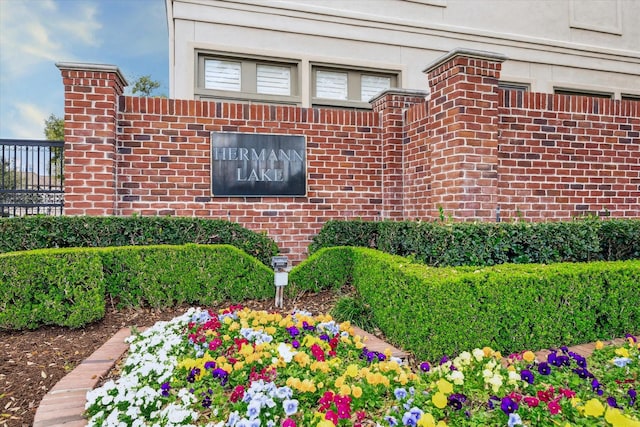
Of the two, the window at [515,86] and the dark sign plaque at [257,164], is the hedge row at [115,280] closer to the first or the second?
the dark sign plaque at [257,164]

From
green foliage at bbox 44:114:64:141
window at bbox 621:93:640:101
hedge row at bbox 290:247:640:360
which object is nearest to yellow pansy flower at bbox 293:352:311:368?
hedge row at bbox 290:247:640:360

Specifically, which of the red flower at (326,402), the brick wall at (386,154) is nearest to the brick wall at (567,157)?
the brick wall at (386,154)

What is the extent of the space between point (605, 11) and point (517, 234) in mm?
9374

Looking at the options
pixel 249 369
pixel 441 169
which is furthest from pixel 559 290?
pixel 249 369

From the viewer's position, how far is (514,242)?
12.7 ft

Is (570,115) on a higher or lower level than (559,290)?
higher

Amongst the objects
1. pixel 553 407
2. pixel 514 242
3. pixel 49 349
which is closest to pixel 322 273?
pixel 514 242

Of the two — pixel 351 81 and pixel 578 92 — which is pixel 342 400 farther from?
pixel 578 92

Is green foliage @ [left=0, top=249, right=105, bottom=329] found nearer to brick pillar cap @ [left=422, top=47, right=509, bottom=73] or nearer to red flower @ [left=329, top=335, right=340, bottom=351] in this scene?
red flower @ [left=329, top=335, right=340, bottom=351]

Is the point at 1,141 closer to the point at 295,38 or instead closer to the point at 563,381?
the point at 295,38

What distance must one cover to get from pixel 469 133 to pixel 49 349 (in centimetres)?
446

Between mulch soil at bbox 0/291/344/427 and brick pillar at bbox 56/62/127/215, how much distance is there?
152 cm

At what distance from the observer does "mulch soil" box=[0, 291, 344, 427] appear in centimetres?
258

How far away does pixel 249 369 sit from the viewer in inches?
90.1
